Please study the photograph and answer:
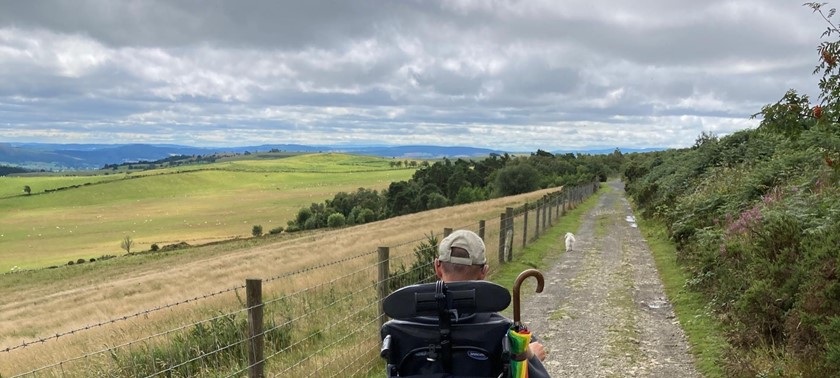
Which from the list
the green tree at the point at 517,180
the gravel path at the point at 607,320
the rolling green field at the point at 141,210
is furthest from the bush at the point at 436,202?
the gravel path at the point at 607,320

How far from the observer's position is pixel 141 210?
445 feet

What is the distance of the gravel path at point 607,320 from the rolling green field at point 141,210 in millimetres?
72609

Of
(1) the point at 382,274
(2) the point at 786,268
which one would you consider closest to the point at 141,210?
(1) the point at 382,274

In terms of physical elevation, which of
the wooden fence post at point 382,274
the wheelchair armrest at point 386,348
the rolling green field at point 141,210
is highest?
the wheelchair armrest at point 386,348

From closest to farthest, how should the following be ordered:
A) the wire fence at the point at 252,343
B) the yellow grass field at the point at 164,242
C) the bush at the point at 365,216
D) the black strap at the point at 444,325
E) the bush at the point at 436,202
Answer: the black strap at the point at 444,325 < the wire fence at the point at 252,343 < the yellow grass field at the point at 164,242 < the bush at the point at 436,202 < the bush at the point at 365,216

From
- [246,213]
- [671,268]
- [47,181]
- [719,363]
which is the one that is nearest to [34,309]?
[671,268]

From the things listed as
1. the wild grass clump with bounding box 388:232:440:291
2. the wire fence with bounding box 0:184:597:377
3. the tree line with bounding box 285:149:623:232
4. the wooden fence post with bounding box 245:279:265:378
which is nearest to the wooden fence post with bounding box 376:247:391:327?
the wire fence with bounding box 0:184:597:377

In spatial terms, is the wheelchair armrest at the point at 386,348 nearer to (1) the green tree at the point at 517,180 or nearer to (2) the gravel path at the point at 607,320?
(2) the gravel path at the point at 607,320

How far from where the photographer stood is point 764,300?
6617 millimetres

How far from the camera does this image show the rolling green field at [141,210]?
290ft

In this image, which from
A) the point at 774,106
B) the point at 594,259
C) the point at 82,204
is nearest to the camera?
the point at 774,106

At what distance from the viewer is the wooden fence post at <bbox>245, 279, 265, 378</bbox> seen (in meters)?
4.91

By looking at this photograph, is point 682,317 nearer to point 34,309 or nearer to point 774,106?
point 774,106

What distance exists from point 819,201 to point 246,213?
123 metres
